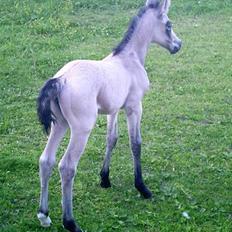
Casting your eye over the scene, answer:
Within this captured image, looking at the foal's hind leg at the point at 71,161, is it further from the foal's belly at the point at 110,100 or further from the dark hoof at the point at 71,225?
the foal's belly at the point at 110,100

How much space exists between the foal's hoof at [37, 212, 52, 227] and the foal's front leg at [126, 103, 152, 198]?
3.59 feet

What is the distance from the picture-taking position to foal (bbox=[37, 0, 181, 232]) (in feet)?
15.7

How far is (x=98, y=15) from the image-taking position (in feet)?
42.9

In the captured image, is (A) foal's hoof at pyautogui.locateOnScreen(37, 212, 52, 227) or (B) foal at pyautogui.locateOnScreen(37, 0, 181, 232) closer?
(B) foal at pyautogui.locateOnScreen(37, 0, 181, 232)

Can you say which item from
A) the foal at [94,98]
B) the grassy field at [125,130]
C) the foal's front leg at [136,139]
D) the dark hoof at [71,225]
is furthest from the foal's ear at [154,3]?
the dark hoof at [71,225]

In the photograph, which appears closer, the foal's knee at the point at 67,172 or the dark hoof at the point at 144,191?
the foal's knee at the point at 67,172

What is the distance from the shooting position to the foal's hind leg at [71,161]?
4.82 m

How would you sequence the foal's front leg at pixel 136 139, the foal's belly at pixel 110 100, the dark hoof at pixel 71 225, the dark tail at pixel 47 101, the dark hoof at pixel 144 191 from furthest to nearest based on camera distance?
the dark hoof at pixel 144 191 → the foal's front leg at pixel 136 139 → the foal's belly at pixel 110 100 → the dark hoof at pixel 71 225 → the dark tail at pixel 47 101

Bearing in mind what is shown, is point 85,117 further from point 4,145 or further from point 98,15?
point 98,15

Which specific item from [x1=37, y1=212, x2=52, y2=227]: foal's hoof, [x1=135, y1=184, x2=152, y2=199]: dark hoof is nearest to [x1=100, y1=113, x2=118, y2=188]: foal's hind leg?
[x1=135, y1=184, x2=152, y2=199]: dark hoof

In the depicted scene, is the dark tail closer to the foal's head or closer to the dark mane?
the dark mane

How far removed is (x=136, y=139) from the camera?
5832mm

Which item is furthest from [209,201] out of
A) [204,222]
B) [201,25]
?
[201,25]

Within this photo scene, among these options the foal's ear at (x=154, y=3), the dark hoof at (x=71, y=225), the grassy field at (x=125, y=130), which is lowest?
the grassy field at (x=125, y=130)
